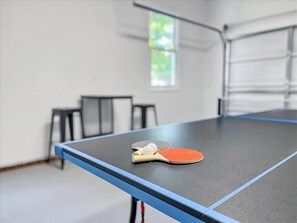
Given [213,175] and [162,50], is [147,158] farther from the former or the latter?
[162,50]

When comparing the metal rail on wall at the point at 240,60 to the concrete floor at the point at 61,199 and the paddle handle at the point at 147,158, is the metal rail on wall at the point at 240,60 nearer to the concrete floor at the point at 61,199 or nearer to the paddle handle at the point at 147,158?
the concrete floor at the point at 61,199

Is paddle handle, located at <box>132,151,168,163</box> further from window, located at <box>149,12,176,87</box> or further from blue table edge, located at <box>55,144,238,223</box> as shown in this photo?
window, located at <box>149,12,176,87</box>

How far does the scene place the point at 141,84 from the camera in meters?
4.23

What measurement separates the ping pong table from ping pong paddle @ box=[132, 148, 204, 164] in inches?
0.8

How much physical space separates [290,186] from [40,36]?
3.24 metres

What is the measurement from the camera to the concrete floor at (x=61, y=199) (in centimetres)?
177

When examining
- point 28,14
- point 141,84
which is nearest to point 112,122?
point 141,84

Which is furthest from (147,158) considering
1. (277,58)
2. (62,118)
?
(277,58)

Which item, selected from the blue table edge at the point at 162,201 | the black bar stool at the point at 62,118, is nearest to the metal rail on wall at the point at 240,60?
the black bar stool at the point at 62,118

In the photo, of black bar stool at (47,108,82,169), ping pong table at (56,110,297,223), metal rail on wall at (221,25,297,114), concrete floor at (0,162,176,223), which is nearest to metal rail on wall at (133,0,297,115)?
metal rail on wall at (221,25,297,114)

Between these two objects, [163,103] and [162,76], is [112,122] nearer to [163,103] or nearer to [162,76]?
[163,103]

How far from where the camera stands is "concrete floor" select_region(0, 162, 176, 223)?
1.77 m

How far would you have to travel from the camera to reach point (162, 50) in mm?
4621

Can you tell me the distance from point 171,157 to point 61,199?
1.58 meters
